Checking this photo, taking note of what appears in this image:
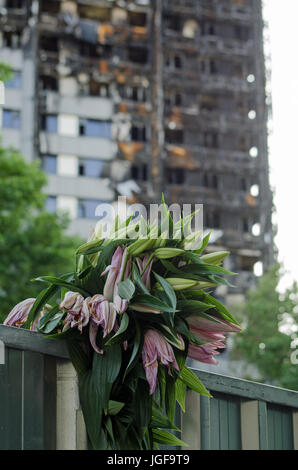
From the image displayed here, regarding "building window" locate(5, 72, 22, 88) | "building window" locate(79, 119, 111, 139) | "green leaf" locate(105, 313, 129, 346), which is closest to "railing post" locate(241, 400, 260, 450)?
"green leaf" locate(105, 313, 129, 346)


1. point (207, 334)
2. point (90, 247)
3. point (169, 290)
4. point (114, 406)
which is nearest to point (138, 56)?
point (90, 247)

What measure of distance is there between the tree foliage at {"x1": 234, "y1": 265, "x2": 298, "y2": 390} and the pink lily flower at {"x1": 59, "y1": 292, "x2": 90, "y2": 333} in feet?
78.3

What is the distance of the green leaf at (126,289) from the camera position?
9.51ft

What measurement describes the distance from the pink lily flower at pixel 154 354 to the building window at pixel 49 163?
119 feet

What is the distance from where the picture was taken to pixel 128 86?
41562mm

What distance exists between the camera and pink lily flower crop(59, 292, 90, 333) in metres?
2.96

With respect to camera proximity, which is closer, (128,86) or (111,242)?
(111,242)

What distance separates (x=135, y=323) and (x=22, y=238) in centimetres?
1781

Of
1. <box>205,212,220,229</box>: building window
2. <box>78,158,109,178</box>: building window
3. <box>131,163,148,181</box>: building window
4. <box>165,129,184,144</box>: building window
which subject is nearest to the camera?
<box>78,158,109,178</box>: building window

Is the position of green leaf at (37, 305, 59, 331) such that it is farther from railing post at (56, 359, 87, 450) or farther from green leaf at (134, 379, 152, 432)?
green leaf at (134, 379, 152, 432)

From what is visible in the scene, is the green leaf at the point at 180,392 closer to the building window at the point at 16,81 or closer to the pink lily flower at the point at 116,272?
the pink lily flower at the point at 116,272

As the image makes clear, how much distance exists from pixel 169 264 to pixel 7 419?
33.2 inches
